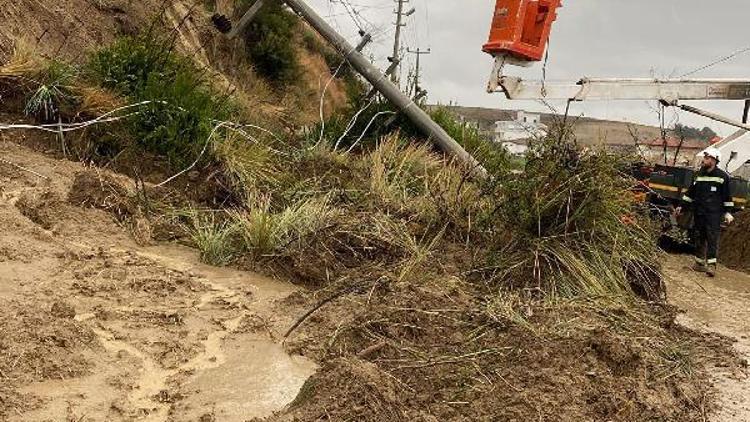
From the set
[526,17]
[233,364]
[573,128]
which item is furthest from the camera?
[526,17]

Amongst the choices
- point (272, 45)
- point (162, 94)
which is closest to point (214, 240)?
point (162, 94)

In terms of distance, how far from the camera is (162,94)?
28.9ft

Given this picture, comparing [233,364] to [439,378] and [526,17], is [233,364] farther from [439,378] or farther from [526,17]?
[526,17]

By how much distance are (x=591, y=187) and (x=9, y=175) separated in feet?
16.0

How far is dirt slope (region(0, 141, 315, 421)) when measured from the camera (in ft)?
13.0

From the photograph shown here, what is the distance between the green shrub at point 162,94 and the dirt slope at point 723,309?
5180 millimetres

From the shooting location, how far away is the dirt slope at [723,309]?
5.15 metres

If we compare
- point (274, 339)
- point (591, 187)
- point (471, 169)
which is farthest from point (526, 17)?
point (274, 339)

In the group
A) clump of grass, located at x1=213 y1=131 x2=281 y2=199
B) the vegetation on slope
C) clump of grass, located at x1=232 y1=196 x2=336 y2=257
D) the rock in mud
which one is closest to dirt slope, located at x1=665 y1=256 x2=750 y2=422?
the vegetation on slope

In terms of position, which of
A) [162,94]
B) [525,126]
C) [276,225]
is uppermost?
[525,126]

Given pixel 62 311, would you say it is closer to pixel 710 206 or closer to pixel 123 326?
pixel 123 326

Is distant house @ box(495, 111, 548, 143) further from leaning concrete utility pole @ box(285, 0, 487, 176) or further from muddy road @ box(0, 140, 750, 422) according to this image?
leaning concrete utility pole @ box(285, 0, 487, 176)

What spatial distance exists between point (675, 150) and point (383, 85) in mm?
5334

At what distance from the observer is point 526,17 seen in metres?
9.10
